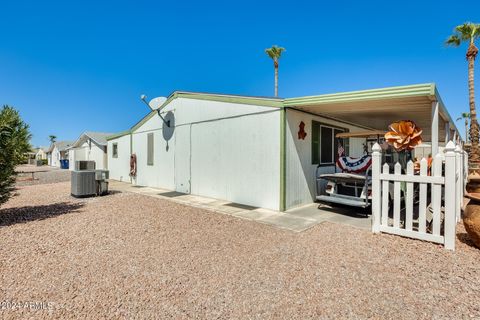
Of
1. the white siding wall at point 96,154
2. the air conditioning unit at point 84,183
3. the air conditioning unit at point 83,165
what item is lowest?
the air conditioning unit at point 84,183

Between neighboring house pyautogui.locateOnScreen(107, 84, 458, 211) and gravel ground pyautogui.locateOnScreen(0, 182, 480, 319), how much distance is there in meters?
2.23

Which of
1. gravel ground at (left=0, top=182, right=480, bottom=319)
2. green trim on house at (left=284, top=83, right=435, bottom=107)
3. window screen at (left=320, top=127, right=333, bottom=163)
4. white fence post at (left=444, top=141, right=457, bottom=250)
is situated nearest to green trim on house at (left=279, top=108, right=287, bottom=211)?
green trim on house at (left=284, top=83, right=435, bottom=107)

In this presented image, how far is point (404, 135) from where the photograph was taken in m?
5.26

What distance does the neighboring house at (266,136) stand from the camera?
611cm

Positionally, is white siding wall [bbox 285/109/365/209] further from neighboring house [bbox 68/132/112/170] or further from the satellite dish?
neighboring house [bbox 68/132/112/170]

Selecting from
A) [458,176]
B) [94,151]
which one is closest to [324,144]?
[458,176]

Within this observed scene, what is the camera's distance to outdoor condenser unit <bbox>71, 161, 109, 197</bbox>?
8.94 m

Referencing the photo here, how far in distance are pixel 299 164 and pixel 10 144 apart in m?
7.54

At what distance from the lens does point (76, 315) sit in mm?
2346

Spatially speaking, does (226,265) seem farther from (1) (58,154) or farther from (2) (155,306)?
(1) (58,154)

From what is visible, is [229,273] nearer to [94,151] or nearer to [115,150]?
[115,150]

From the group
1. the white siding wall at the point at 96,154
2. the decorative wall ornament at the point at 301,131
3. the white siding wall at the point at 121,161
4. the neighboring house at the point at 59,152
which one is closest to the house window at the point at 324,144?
the decorative wall ornament at the point at 301,131

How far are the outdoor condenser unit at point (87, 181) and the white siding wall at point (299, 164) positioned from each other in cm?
735

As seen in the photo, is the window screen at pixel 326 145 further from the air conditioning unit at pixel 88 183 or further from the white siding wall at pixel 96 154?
the white siding wall at pixel 96 154
